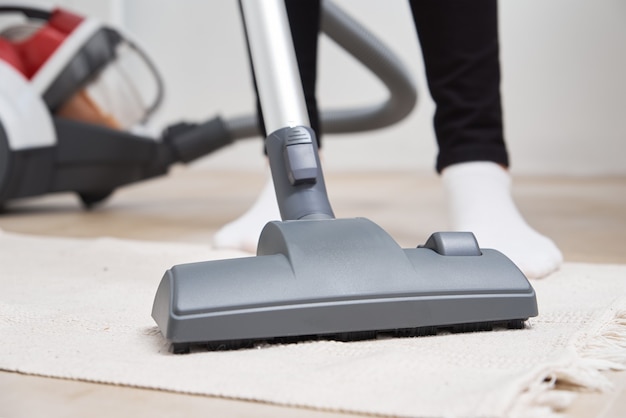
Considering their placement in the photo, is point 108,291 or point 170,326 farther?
point 108,291

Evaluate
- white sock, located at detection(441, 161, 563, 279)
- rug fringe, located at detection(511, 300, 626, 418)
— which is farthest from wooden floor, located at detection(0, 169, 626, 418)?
white sock, located at detection(441, 161, 563, 279)

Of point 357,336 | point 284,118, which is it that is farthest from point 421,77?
point 357,336

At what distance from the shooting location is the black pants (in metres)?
0.95

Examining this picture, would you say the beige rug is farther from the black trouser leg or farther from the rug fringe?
the black trouser leg

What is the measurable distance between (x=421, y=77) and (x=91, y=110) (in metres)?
1.18

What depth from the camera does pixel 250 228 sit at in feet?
3.33

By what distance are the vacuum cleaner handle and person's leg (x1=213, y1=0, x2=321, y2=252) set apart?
0.93ft

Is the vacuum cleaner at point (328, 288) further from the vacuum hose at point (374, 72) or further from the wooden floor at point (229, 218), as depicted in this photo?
the vacuum hose at point (374, 72)

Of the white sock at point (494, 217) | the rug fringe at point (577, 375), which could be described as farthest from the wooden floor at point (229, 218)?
the white sock at point (494, 217)

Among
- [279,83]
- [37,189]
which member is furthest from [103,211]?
[279,83]

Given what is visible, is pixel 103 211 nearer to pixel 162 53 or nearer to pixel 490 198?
pixel 490 198

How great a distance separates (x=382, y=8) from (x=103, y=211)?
1.22 m

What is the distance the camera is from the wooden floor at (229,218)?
1.51ft

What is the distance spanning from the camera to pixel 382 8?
97.3 inches
